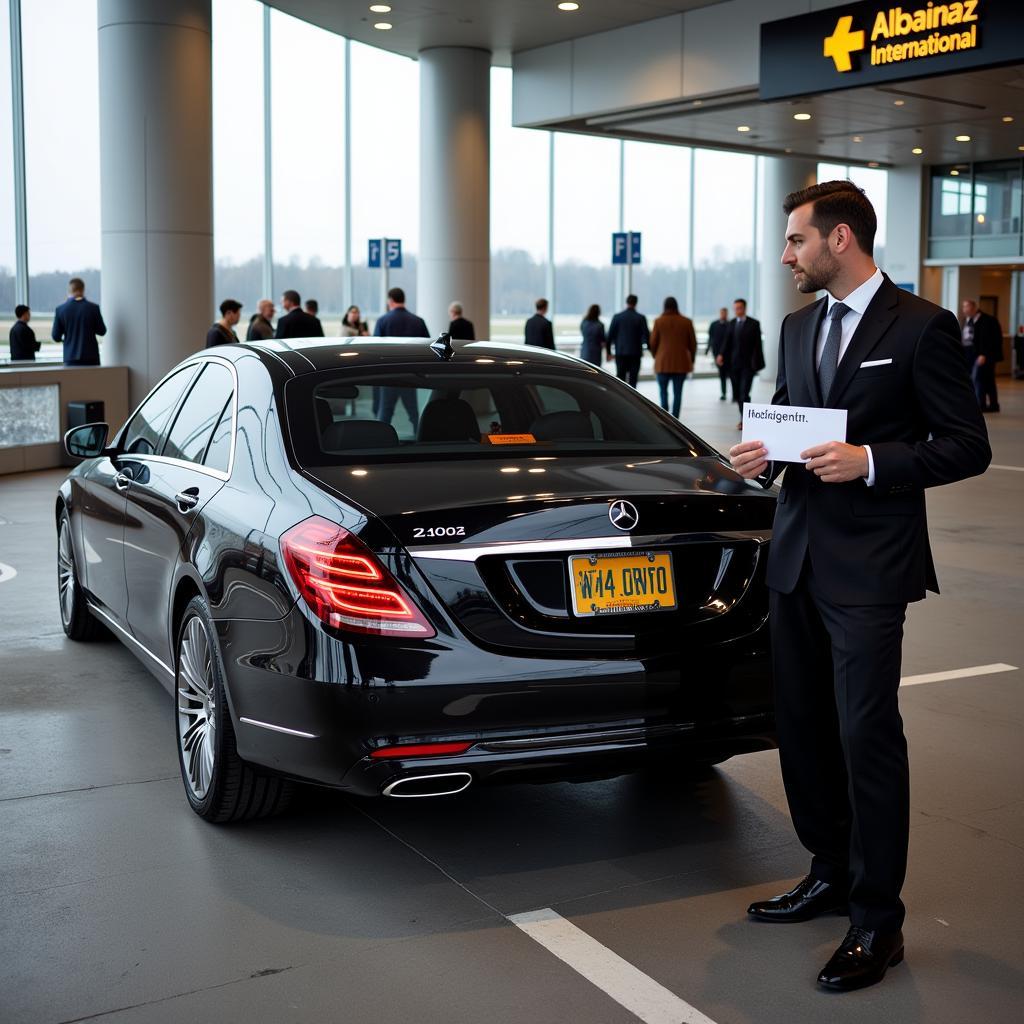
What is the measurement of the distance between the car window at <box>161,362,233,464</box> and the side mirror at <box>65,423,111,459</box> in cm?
69

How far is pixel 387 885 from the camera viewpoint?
12.1 ft

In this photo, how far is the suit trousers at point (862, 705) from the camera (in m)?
3.12

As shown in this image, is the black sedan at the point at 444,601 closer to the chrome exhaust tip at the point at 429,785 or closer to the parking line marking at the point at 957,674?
the chrome exhaust tip at the point at 429,785

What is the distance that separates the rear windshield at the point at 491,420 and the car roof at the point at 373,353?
0.07 metres

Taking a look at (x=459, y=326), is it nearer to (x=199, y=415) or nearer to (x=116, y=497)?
(x=116, y=497)

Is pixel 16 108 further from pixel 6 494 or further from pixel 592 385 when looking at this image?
pixel 592 385

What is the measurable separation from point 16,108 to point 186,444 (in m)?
16.8

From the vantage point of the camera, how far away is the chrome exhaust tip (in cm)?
342

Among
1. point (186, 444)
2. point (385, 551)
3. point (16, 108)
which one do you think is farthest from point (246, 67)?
point (385, 551)

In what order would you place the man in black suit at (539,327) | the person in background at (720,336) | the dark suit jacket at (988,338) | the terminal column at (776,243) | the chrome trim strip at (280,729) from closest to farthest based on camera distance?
the chrome trim strip at (280,729), the man in black suit at (539,327), the dark suit jacket at (988,338), the person in background at (720,336), the terminal column at (776,243)

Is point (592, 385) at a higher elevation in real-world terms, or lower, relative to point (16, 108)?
lower

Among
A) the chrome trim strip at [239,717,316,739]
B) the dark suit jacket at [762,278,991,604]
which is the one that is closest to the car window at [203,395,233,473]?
the chrome trim strip at [239,717,316,739]

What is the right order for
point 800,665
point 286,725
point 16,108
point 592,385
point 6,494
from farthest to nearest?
point 16,108 < point 6,494 < point 592,385 < point 286,725 < point 800,665

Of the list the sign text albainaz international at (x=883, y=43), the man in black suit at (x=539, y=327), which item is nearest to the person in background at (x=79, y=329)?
the man in black suit at (x=539, y=327)
